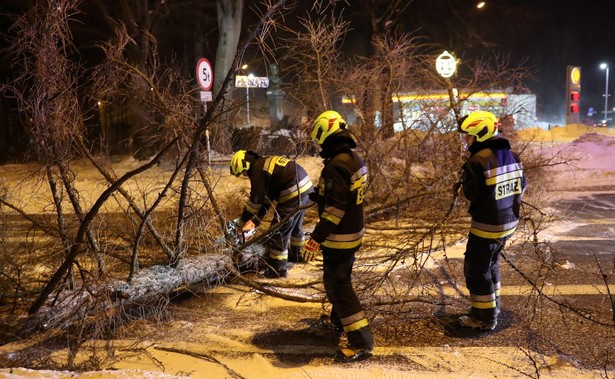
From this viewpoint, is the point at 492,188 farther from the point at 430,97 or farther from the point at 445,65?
the point at 430,97

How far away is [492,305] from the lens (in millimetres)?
3736

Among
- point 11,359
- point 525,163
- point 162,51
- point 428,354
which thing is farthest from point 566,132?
point 11,359

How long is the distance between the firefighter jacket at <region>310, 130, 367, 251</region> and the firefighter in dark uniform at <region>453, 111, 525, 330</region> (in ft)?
2.98

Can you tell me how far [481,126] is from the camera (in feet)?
12.3

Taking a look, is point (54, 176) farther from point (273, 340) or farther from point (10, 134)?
point (10, 134)

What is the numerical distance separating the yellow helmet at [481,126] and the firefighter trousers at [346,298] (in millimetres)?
1326

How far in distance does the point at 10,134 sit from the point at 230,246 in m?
20.0

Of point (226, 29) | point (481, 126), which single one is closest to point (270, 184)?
point (481, 126)

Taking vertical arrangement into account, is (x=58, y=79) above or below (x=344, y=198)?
above

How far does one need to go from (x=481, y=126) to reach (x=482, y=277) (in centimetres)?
115

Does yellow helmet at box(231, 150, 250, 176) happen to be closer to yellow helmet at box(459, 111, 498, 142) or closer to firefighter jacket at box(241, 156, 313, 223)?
firefighter jacket at box(241, 156, 313, 223)

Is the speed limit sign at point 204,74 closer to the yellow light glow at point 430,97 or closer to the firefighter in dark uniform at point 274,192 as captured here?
the yellow light glow at point 430,97

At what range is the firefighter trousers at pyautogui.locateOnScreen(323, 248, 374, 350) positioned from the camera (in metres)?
3.37

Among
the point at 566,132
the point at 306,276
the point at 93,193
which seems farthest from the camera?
the point at 566,132
